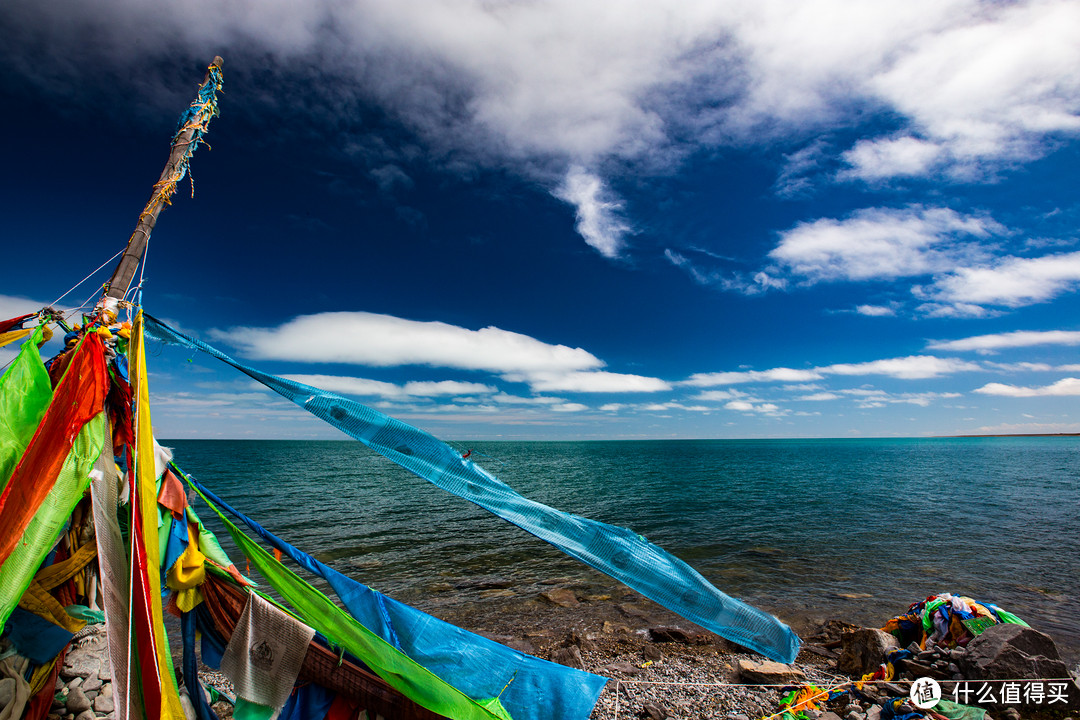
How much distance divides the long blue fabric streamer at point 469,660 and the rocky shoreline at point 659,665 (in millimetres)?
2729

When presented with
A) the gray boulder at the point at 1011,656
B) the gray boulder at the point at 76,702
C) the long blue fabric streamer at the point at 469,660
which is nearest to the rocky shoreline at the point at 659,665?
the gray boulder at the point at 76,702

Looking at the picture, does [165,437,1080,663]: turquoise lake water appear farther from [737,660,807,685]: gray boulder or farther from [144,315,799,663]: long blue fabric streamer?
[144,315,799,663]: long blue fabric streamer

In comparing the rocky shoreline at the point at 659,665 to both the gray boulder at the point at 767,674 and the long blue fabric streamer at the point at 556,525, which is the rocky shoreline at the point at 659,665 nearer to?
the gray boulder at the point at 767,674

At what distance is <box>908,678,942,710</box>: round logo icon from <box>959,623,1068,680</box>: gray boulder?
23.8 inches

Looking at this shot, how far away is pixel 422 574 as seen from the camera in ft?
49.9

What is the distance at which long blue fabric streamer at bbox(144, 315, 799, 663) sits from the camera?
157 inches

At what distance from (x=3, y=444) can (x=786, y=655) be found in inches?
267

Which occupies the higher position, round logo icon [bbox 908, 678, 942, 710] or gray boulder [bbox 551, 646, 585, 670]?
round logo icon [bbox 908, 678, 942, 710]

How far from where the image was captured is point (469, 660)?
4.88 metres

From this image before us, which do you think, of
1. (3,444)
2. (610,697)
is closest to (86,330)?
(3,444)

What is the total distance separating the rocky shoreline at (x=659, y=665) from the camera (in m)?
5.99

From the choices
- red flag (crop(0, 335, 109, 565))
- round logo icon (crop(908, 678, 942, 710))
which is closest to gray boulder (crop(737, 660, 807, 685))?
round logo icon (crop(908, 678, 942, 710))

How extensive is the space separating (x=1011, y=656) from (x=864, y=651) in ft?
6.77

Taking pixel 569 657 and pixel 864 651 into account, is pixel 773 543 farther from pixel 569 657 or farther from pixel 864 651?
pixel 569 657
